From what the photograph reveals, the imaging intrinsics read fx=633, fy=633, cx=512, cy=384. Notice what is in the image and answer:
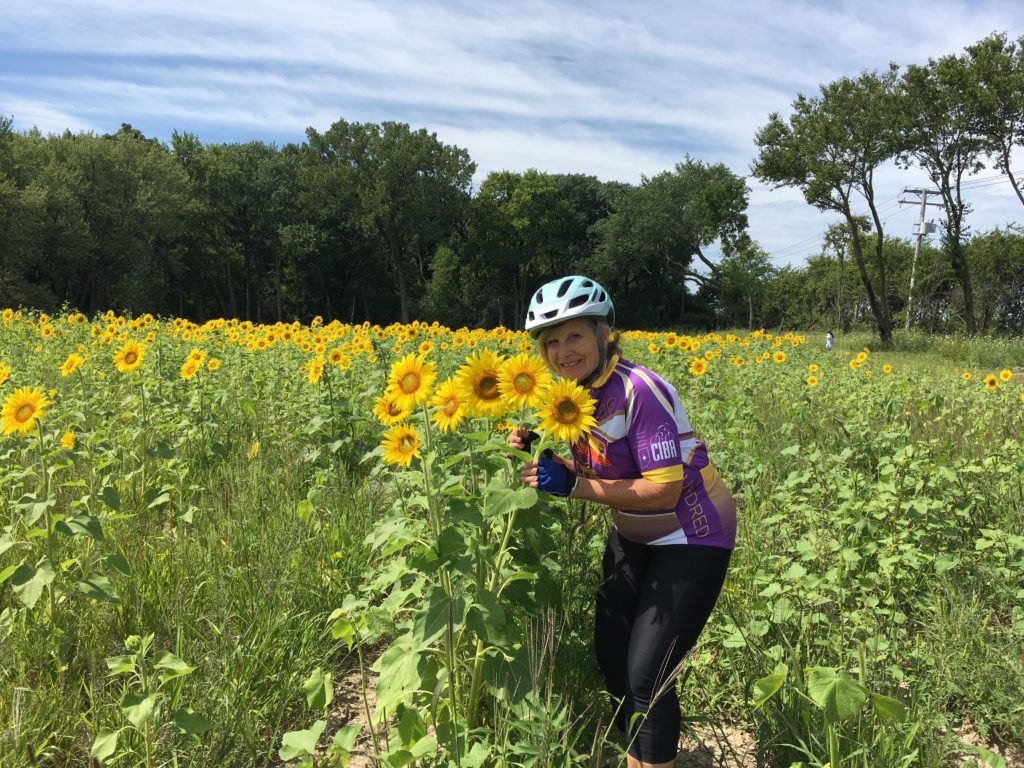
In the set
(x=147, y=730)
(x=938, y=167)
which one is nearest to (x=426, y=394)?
(x=147, y=730)

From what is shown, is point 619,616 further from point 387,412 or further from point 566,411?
point 387,412

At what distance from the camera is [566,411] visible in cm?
193

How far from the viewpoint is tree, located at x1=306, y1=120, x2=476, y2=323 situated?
40812mm

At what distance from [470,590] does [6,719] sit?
1.61m

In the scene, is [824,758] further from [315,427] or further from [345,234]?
[345,234]

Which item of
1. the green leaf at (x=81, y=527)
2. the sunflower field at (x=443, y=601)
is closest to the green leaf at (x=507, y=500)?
the sunflower field at (x=443, y=601)

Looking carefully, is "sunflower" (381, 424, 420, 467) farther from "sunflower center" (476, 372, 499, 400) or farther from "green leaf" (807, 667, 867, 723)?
"green leaf" (807, 667, 867, 723)

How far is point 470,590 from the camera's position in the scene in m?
2.14

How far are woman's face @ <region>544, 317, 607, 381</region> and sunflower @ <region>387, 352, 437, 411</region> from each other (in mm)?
520

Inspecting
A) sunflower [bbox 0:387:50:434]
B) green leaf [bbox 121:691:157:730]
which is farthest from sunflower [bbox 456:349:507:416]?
sunflower [bbox 0:387:50:434]

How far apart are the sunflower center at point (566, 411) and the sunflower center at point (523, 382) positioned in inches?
5.0

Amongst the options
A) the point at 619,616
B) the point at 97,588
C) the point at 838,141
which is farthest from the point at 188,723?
the point at 838,141

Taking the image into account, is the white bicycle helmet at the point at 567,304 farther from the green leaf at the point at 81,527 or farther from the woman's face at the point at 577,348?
the green leaf at the point at 81,527

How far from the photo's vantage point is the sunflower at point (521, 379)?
1987mm
